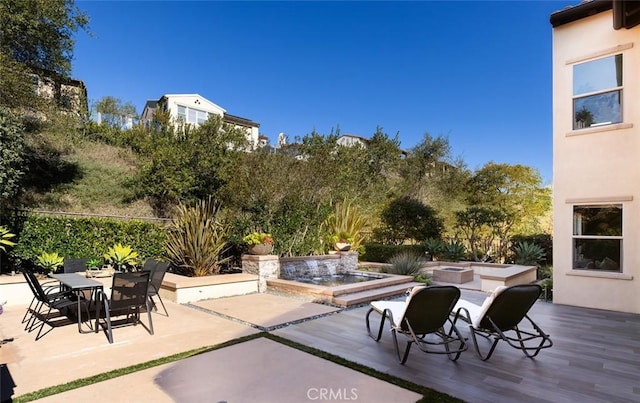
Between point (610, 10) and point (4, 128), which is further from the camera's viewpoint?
point (4, 128)

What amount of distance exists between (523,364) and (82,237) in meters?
9.64

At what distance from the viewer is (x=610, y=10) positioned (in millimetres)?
7305

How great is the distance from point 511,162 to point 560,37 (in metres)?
11.4

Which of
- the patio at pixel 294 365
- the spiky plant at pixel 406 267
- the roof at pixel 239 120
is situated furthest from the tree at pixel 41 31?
the roof at pixel 239 120

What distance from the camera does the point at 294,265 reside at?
9.75 meters

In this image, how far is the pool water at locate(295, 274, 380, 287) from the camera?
925 centimetres

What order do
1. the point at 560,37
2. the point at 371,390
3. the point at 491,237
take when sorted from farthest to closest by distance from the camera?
the point at 491,237, the point at 560,37, the point at 371,390

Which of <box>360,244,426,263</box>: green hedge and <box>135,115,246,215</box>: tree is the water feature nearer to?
<box>360,244,426,263</box>: green hedge

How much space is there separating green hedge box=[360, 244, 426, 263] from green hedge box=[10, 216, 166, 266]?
8.63 metres

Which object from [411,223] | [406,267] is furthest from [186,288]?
[411,223]

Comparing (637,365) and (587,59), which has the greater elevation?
(587,59)

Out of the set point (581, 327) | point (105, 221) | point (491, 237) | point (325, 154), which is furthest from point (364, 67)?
point (581, 327)

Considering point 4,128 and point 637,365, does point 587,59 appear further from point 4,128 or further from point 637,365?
point 4,128

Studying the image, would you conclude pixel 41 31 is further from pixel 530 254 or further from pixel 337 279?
pixel 530 254
